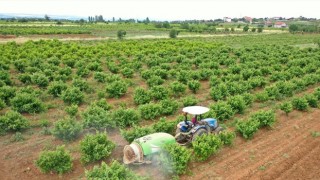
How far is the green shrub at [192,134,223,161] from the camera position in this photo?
29.5 ft

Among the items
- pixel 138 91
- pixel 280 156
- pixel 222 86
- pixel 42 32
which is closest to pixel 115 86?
pixel 138 91

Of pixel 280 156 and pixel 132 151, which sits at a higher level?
pixel 132 151

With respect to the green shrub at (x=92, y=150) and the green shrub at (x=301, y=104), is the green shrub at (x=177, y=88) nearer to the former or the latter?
the green shrub at (x=301, y=104)

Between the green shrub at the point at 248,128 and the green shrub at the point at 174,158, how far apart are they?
329 centimetres

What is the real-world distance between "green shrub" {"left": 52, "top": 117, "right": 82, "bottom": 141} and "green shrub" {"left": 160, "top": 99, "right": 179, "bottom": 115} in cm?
402

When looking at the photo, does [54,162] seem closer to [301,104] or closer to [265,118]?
[265,118]

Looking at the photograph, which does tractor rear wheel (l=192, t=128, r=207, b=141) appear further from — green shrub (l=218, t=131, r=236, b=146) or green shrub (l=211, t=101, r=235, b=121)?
green shrub (l=211, t=101, r=235, b=121)

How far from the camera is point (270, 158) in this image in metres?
9.52

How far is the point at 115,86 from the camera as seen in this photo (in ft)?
53.6

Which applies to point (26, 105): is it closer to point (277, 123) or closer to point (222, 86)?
point (222, 86)

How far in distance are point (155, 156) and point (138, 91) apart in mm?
6893

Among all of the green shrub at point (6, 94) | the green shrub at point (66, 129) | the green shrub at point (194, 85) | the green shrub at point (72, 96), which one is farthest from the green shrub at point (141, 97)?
the green shrub at point (6, 94)

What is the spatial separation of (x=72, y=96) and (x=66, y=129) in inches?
179

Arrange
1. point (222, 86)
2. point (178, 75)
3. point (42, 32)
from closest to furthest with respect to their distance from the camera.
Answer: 1. point (222, 86)
2. point (178, 75)
3. point (42, 32)
